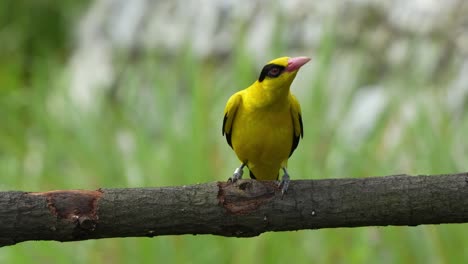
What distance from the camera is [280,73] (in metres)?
3.04

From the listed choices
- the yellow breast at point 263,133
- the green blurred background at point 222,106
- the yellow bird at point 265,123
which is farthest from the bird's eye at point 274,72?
the green blurred background at point 222,106

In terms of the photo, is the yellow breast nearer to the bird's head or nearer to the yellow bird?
the yellow bird

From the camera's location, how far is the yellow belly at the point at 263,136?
3232 millimetres

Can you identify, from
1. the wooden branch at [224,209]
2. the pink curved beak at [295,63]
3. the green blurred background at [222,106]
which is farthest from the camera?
the green blurred background at [222,106]

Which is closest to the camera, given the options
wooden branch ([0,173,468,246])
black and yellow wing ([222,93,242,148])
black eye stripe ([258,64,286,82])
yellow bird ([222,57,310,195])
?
wooden branch ([0,173,468,246])

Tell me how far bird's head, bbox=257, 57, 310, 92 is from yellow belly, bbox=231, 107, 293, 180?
5.1 inches

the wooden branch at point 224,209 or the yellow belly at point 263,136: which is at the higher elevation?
the yellow belly at point 263,136

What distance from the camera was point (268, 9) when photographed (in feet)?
23.7

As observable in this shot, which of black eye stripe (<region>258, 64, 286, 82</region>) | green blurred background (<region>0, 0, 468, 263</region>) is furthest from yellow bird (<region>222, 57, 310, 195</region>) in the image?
green blurred background (<region>0, 0, 468, 263</region>)

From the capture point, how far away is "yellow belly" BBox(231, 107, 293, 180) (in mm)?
3232

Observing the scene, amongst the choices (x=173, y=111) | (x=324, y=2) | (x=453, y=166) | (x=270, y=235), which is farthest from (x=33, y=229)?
(x=324, y=2)

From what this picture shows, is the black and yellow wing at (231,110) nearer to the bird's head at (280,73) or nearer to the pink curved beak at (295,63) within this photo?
the bird's head at (280,73)

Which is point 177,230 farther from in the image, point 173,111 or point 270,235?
point 173,111

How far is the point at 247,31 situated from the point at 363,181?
4.73 meters
